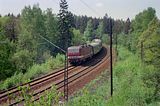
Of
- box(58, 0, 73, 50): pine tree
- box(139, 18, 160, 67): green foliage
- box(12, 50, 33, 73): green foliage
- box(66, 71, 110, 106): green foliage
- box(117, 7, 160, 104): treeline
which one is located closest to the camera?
box(66, 71, 110, 106): green foliage

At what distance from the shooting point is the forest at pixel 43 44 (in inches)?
1294

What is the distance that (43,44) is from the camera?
7525 centimetres

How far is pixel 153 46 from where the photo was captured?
43688 millimetres

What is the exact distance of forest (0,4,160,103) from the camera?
3286cm

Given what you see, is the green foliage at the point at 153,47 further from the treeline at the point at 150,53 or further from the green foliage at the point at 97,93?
the green foliage at the point at 97,93

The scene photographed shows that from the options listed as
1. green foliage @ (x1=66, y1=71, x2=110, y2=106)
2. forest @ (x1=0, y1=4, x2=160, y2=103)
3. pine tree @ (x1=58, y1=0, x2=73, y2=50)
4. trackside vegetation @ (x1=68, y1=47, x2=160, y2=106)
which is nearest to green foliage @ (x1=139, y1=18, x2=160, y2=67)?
forest @ (x1=0, y1=4, x2=160, y2=103)

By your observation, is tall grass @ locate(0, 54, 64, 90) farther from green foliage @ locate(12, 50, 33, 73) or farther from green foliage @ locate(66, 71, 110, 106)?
green foliage @ locate(66, 71, 110, 106)

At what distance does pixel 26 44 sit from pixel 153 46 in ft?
87.8

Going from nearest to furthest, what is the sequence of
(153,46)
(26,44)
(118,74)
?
(118,74), (153,46), (26,44)

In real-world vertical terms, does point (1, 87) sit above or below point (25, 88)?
below

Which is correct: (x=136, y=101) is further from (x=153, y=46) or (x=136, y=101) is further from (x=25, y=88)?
(x=153, y=46)

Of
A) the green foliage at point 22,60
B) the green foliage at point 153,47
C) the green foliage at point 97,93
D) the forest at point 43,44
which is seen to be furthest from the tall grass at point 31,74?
the green foliage at point 153,47

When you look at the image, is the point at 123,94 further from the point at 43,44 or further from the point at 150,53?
the point at 43,44

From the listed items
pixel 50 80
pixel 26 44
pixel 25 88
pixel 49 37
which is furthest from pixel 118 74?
pixel 49 37
